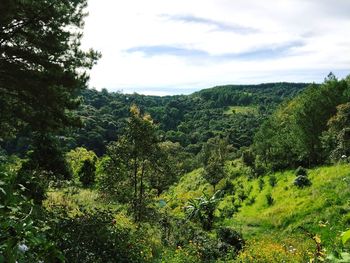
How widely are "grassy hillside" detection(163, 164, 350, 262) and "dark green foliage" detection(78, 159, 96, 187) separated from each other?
369 inches

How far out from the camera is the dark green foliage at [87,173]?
41125 mm

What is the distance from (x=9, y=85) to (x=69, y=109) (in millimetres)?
2458

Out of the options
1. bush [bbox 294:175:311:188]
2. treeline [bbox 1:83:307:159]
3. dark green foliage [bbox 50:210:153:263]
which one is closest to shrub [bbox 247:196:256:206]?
bush [bbox 294:175:311:188]

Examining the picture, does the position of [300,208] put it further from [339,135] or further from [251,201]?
[251,201]

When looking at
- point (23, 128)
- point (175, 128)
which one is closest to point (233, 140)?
point (175, 128)

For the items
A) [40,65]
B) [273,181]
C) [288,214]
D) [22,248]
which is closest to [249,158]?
[273,181]

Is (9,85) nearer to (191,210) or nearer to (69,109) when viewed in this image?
(69,109)

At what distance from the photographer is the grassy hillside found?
14894 millimetres

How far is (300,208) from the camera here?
23500mm

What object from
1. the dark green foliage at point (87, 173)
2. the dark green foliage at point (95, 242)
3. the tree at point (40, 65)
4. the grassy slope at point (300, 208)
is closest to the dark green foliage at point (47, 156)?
the tree at point (40, 65)

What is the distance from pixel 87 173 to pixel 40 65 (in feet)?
91.2

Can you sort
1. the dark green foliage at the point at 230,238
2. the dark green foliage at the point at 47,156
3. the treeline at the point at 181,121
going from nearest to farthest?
the dark green foliage at the point at 230,238
the dark green foliage at the point at 47,156
the treeline at the point at 181,121

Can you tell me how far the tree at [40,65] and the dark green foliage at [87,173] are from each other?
25854mm

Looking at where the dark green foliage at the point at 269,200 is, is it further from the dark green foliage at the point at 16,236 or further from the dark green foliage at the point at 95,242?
the dark green foliage at the point at 16,236
